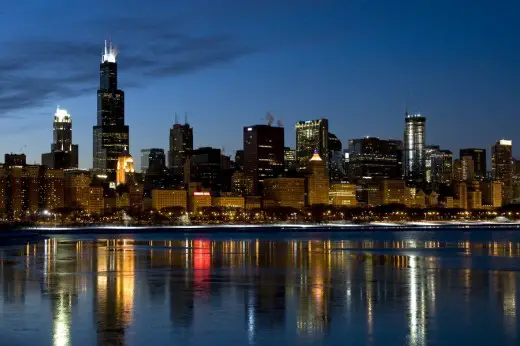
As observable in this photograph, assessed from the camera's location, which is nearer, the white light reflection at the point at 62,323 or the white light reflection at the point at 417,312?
the white light reflection at the point at 62,323

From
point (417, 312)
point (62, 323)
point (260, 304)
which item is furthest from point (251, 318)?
point (62, 323)

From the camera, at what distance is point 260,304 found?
31188 mm

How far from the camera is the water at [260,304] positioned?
78.5 feet

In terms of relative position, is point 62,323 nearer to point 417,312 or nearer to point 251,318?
point 251,318

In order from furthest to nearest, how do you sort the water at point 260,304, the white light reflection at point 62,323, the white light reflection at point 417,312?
the water at point 260,304, the white light reflection at point 417,312, the white light reflection at point 62,323

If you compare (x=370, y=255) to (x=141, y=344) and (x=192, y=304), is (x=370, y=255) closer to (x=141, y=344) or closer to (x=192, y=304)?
(x=192, y=304)

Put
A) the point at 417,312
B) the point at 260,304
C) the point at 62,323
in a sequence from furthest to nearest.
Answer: the point at 260,304
the point at 417,312
the point at 62,323

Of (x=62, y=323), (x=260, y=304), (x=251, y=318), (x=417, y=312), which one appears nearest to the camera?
(x=62, y=323)

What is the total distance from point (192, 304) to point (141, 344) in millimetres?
8491

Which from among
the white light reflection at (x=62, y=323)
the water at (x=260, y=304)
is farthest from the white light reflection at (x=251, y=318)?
the white light reflection at (x=62, y=323)

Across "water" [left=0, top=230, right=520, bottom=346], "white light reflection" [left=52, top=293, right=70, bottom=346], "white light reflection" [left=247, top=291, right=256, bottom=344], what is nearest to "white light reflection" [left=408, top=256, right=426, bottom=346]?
"water" [left=0, top=230, right=520, bottom=346]

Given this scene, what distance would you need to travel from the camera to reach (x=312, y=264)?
52750 mm

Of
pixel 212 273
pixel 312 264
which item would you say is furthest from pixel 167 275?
pixel 312 264

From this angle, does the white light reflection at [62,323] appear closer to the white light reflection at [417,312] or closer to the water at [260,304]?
the water at [260,304]
